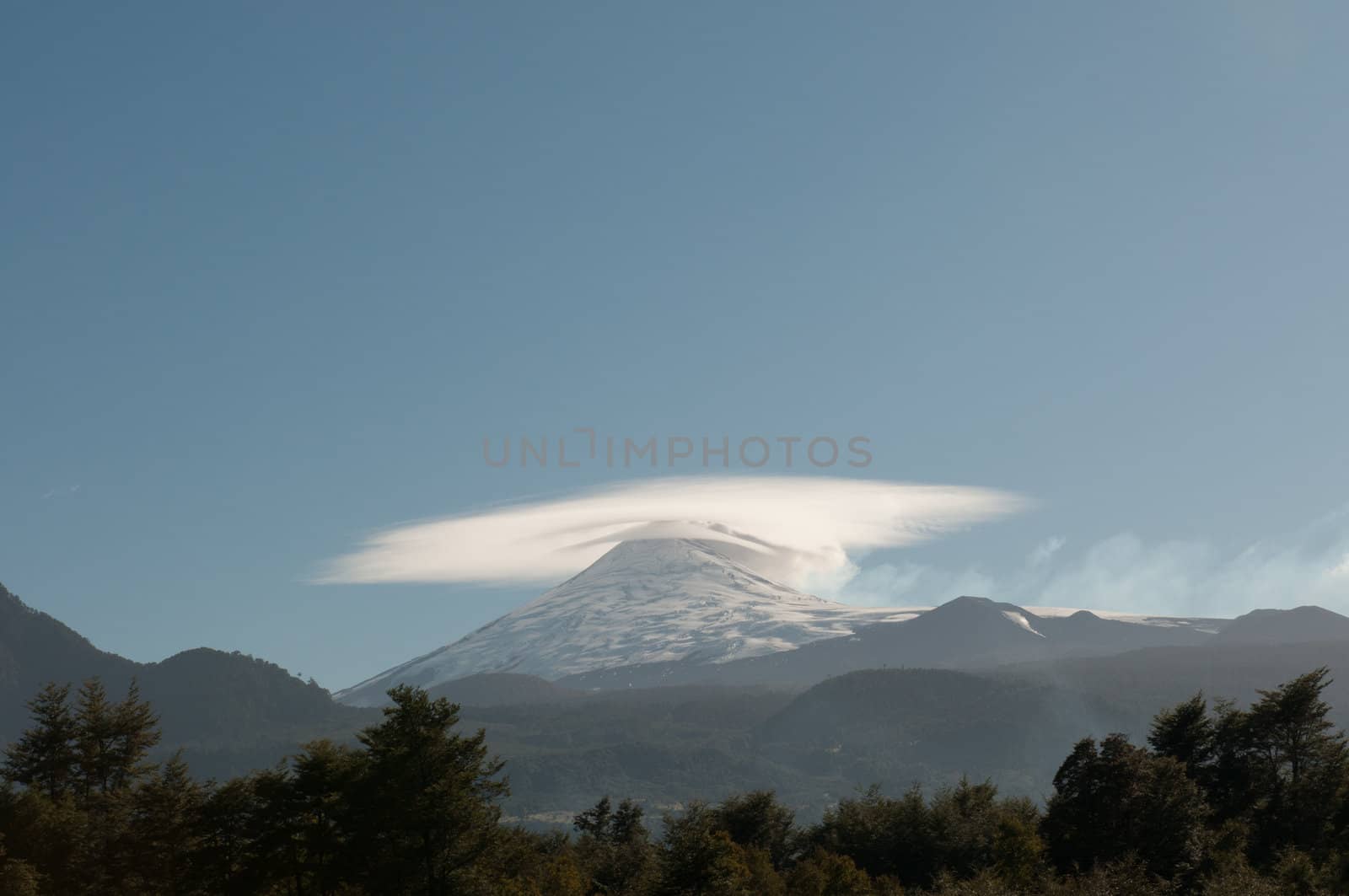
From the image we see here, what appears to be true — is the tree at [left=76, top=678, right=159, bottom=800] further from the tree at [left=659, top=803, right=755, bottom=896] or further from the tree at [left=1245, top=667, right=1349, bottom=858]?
the tree at [left=1245, top=667, right=1349, bottom=858]

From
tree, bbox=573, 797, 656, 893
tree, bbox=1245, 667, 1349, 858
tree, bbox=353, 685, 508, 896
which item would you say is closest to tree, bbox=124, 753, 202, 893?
tree, bbox=353, 685, 508, 896

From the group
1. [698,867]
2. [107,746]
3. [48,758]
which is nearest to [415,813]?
[698,867]

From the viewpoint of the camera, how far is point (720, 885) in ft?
276

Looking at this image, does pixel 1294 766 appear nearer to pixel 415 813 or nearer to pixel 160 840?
pixel 415 813

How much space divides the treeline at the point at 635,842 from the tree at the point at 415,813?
0.42 ft

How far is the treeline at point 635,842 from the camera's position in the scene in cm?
8162

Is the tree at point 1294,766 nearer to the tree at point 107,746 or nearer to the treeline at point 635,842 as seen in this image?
the treeline at point 635,842

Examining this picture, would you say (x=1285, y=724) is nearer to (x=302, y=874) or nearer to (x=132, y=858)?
(x=302, y=874)

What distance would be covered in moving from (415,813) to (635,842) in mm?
70578

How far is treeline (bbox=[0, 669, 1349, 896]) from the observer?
81625 millimetres

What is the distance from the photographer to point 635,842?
145 m

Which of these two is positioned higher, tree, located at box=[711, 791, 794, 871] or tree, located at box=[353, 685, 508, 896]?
tree, located at box=[353, 685, 508, 896]

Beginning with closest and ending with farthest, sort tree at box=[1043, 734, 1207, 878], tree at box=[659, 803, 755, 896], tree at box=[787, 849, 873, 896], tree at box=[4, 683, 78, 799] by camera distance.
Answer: tree at box=[659, 803, 755, 896]
tree at box=[787, 849, 873, 896]
tree at box=[1043, 734, 1207, 878]
tree at box=[4, 683, 78, 799]

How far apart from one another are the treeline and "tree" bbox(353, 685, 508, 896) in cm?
13
